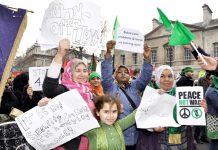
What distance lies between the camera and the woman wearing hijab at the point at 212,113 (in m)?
4.98

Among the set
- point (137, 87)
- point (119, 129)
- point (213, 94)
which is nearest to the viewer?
point (119, 129)

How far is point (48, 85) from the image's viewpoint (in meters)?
3.08

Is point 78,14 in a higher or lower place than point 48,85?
higher

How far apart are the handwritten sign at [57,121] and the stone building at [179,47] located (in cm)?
3195

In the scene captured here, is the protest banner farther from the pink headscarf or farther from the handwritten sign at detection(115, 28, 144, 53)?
the handwritten sign at detection(115, 28, 144, 53)

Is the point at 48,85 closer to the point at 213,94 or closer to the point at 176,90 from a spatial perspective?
the point at 176,90

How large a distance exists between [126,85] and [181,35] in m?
1.15

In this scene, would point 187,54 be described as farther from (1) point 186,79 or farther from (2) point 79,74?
(2) point 79,74

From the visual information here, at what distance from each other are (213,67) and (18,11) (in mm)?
2224

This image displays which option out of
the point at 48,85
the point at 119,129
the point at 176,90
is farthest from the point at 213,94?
the point at 48,85

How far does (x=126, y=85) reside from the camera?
4.29 metres

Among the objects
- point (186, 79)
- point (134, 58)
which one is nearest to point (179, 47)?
point (134, 58)

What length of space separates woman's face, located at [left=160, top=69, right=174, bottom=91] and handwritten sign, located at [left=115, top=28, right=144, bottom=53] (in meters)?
0.95

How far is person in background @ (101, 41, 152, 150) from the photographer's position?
13.1 ft
